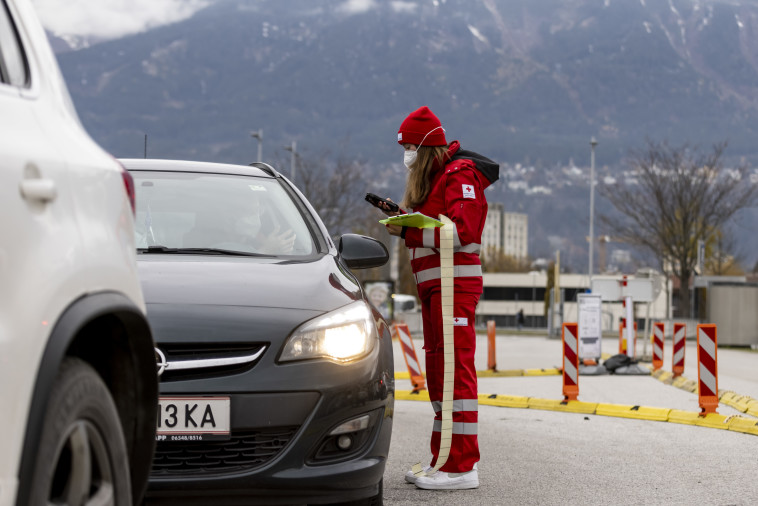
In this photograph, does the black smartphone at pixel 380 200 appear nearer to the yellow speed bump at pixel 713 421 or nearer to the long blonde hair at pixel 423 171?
the long blonde hair at pixel 423 171

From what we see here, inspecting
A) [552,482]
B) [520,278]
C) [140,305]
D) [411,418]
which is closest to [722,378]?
[411,418]

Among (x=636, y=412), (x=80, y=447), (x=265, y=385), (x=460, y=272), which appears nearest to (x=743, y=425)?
(x=636, y=412)

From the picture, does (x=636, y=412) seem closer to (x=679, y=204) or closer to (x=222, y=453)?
(x=222, y=453)

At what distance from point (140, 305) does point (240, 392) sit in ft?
3.79

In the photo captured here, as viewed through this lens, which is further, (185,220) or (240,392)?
(185,220)

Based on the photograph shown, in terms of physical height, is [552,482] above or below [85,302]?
below

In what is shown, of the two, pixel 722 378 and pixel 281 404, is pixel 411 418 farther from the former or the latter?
pixel 722 378

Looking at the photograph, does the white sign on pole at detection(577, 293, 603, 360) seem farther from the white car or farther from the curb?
the white car

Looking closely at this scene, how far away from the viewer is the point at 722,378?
17.8 meters

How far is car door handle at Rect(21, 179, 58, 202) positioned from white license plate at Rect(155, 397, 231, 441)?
5.60 feet

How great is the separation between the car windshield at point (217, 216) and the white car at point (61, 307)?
221 centimetres

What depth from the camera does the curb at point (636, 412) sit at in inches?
375

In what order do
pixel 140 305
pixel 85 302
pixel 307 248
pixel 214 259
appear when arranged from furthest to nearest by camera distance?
pixel 307 248, pixel 214 259, pixel 140 305, pixel 85 302

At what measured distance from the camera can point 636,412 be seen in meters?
10.5
